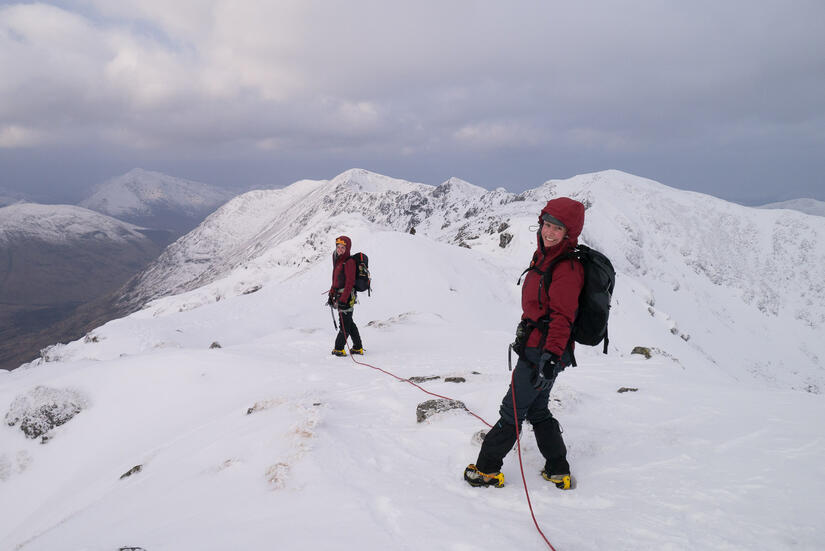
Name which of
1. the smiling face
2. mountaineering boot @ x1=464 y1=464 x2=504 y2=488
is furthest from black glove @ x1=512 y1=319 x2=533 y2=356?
mountaineering boot @ x1=464 y1=464 x2=504 y2=488

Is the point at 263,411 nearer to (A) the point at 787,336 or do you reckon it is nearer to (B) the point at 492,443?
(B) the point at 492,443

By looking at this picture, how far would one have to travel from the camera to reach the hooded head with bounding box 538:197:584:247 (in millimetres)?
4762

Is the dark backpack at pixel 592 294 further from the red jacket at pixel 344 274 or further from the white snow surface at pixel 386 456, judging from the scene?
the red jacket at pixel 344 274

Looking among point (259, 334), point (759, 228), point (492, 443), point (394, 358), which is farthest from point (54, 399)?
point (759, 228)

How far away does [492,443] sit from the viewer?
5.12m

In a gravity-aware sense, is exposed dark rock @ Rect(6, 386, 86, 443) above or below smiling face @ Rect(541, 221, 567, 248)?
below

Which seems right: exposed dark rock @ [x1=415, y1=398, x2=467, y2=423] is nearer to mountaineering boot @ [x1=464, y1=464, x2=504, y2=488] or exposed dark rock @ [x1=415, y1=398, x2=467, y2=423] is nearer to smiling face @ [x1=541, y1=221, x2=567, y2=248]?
mountaineering boot @ [x1=464, y1=464, x2=504, y2=488]

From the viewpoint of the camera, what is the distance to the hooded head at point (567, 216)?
15.6ft

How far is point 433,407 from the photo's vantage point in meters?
7.34

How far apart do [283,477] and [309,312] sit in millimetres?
25729

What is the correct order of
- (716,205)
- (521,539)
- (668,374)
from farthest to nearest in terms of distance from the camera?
1. (716,205)
2. (668,374)
3. (521,539)

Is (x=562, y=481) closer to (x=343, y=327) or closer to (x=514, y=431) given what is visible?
Result: (x=514, y=431)

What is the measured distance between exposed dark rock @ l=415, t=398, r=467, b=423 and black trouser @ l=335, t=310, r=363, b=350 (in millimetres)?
6042

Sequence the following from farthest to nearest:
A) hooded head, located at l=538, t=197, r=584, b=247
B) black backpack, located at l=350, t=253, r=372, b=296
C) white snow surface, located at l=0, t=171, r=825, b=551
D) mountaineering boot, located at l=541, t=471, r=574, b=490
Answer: black backpack, located at l=350, t=253, r=372, b=296 → mountaineering boot, located at l=541, t=471, r=574, b=490 → hooded head, located at l=538, t=197, r=584, b=247 → white snow surface, located at l=0, t=171, r=825, b=551
